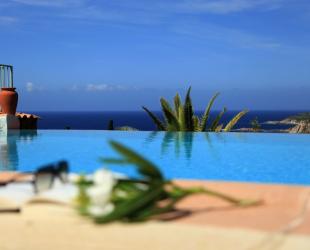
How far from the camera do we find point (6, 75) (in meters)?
12.1

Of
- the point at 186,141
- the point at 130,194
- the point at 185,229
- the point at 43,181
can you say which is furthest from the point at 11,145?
the point at 185,229

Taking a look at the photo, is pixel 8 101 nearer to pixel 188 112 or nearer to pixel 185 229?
pixel 188 112

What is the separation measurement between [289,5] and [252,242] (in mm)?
28616

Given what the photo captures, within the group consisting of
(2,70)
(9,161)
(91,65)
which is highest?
(91,65)

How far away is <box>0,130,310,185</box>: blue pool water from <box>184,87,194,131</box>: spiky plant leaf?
1.02m

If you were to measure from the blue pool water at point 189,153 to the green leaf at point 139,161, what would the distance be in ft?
12.6

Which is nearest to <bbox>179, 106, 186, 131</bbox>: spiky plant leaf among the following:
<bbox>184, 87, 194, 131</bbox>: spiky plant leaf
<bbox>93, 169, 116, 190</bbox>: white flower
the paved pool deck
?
<bbox>184, 87, 194, 131</bbox>: spiky plant leaf

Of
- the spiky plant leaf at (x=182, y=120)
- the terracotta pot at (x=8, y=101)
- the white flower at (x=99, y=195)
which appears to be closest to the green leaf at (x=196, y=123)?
the spiky plant leaf at (x=182, y=120)

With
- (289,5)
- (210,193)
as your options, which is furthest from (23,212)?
(289,5)

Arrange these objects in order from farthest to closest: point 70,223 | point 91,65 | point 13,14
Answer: point 91,65
point 13,14
point 70,223

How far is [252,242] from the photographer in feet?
6.53

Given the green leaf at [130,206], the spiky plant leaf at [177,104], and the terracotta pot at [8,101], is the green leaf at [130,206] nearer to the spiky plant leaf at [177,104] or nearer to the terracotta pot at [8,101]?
the spiky plant leaf at [177,104]

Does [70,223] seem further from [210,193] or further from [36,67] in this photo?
[36,67]

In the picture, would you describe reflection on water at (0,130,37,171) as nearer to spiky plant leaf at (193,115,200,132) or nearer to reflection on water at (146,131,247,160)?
reflection on water at (146,131,247,160)
